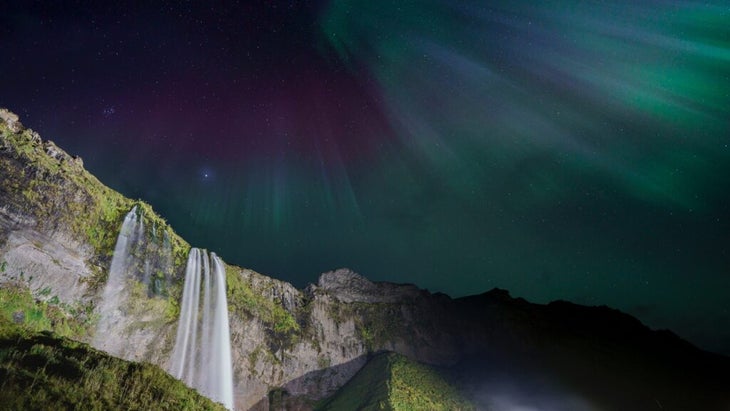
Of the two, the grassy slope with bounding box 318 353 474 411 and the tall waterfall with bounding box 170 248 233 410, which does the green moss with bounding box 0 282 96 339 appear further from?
the grassy slope with bounding box 318 353 474 411

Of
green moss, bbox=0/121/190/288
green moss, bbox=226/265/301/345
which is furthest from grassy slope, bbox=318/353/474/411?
green moss, bbox=0/121/190/288

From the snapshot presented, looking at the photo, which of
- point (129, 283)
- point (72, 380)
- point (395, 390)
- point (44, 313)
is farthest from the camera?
point (395, 390)

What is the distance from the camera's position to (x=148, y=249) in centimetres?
4547

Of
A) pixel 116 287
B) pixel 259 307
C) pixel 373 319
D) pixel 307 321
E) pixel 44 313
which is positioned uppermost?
pixel 373 319

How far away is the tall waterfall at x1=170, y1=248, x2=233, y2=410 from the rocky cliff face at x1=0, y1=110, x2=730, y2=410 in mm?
1528

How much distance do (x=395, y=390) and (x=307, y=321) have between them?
20615 mm

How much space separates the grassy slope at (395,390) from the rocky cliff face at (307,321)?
12.0ft

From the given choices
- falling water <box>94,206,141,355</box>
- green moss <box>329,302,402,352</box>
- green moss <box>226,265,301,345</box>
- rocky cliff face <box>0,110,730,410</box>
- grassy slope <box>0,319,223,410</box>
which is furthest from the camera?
green moss <box>329,302,402,352</box>

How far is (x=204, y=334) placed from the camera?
51406 millimetres

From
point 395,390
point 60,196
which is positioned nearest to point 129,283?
point 60,196

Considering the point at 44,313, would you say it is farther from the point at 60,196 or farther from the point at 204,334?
the point at 204,334

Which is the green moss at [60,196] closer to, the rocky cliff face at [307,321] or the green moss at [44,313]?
the rocky cliff face at [307,321]

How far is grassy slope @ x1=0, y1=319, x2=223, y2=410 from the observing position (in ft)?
53.9

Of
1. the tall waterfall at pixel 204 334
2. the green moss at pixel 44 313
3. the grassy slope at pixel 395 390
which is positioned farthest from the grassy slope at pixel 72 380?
the grassy slope at pixel 395 390
